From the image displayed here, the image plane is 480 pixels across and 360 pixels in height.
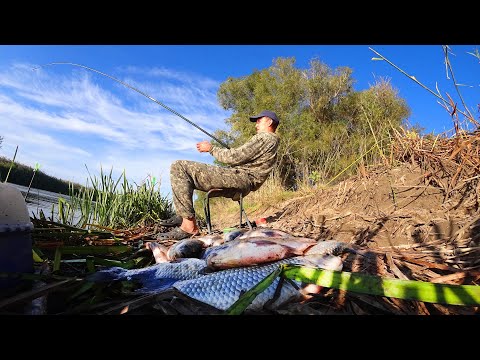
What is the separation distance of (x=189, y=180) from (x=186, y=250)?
228 cm

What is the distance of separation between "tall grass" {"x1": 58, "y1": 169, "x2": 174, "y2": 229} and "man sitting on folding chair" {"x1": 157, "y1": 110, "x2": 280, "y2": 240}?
1568 millimetres

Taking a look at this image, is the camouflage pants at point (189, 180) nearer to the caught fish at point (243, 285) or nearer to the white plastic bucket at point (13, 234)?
the caught fish at point (243, 285)

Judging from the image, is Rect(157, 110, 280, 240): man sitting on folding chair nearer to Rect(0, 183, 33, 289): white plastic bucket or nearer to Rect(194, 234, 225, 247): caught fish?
Rect(194, 234, 225, 247): caught fish

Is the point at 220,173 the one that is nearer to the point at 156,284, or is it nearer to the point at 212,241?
the point at 212,241

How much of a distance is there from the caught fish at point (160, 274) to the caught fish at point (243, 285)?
366 mm

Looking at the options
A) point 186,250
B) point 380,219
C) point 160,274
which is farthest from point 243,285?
point 380,219

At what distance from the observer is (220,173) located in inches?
205

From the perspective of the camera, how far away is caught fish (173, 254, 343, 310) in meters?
1.73

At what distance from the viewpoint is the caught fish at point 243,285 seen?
173 cm

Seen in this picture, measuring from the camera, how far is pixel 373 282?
153cm

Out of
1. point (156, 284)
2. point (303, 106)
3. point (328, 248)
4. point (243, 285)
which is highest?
point (303, 106)

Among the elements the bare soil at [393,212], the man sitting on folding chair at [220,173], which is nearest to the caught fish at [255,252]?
the bare soil at [393,212]

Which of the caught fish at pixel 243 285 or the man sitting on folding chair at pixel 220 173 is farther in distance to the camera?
the man sitting on folding chair at pixel 220 173
